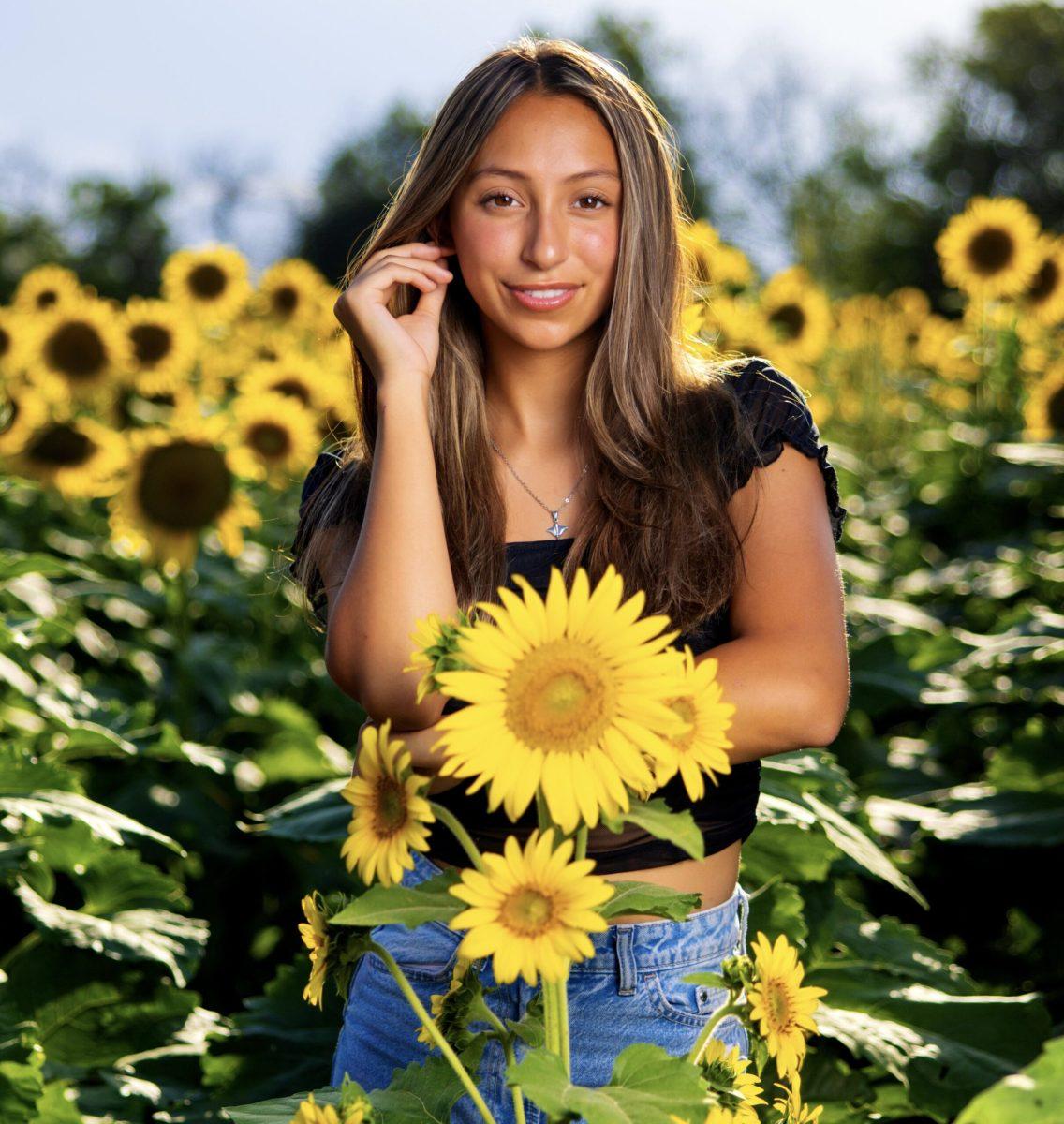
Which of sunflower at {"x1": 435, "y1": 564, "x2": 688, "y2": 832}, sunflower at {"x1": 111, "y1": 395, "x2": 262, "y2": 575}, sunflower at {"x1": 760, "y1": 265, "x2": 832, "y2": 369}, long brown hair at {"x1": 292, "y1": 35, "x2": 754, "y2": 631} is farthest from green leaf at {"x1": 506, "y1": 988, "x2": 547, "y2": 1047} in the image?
sunflower at {"x1": 760, "y1": 265, "x2": 832, "y2": 369}

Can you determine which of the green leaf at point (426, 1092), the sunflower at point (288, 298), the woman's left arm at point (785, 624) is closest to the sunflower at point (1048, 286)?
the sunflower at point (288, 298)

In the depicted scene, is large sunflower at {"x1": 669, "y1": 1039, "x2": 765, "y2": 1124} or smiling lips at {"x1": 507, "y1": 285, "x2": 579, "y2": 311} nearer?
large sunflower at {"x1": 669, "y1": 1039, "x2": 765, "y2": 1124}

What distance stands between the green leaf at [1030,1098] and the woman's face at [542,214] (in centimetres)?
122

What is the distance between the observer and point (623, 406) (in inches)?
77.3

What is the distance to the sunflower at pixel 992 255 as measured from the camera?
697 cm

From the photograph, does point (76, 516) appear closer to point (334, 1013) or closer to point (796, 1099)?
point (334, 1013)

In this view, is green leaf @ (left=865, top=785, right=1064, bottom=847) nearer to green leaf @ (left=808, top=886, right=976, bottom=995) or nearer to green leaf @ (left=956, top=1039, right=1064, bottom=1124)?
green leaf @ (left=808, top=886, right=976, bottom=995)

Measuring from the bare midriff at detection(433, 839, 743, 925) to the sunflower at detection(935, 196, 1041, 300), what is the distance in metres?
5.49

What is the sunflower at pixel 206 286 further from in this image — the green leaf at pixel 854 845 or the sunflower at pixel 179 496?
the green leaf at pixel 854 845

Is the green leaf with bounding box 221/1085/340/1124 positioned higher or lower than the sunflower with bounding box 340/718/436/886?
lower

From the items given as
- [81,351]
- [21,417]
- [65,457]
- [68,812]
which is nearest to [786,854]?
[68,812]

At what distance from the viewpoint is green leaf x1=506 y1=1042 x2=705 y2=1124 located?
1.07m

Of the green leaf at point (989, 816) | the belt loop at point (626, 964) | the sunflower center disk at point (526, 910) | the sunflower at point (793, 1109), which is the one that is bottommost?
the sunflower at point (793, 1109)

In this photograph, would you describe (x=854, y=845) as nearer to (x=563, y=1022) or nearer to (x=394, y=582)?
(x=394, y=582)
